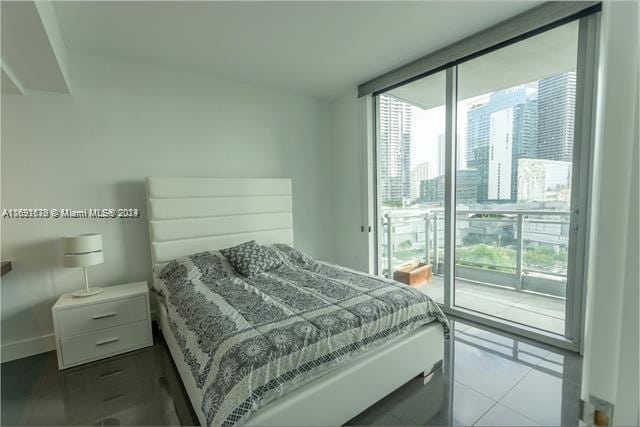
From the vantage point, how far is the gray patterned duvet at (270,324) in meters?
1.40

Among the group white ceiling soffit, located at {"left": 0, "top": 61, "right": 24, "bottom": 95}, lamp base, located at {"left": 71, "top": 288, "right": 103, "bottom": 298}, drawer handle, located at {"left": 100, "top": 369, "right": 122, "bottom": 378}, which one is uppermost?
white ceiling soffit, located at {"left": 0, "top": 61, "right": 24, "bottom": 95}

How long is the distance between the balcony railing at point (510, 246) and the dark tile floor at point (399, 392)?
0.76 m

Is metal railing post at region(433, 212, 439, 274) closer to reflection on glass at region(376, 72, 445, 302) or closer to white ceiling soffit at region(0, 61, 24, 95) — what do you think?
reflection on glass at region(376, 72, 445, 302)

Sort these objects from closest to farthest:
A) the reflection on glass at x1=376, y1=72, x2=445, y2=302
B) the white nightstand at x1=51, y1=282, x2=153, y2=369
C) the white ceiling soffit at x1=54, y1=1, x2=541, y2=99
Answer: the white ceiling soffit at x1=54, y1=1, x2=541, y2=99 < the white nightstand at x1=51, y1=282, x2=153, y2=369 < the reflection on glass at x1=376, y1=72, x2=445, y2=302

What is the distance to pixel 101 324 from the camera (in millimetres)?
2412

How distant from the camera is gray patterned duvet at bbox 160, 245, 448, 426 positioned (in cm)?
140

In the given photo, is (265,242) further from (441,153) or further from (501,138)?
(501,138)

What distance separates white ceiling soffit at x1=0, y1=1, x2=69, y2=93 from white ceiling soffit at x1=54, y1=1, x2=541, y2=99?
0.34 meters

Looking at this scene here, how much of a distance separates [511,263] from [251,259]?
2682 millimetres

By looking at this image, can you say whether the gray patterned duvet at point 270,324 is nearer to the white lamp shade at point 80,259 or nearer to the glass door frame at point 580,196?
the white lamp shade at point 80,259

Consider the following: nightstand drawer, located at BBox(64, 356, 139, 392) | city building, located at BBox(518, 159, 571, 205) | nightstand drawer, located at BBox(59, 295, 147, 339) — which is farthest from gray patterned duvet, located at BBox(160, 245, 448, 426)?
city building, located at BBox(518, 159, 571, 205)

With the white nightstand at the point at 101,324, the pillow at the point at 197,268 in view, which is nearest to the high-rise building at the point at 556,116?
the pillow at the point at 197,268

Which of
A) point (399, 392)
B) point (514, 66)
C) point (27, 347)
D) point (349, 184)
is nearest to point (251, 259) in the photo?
point (399, 392)

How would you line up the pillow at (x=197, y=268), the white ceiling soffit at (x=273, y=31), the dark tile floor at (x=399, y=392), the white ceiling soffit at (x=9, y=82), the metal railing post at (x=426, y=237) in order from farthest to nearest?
1. the metal railing post at (x=426, y=237)
2. the pillow at (x=197, y=268)
3. the white ceiling soffit at (x=273, y=31)
4. the white ceiling soffit at (x=9, y=82)
5. the dark tile floor at (x=399, y=392)
